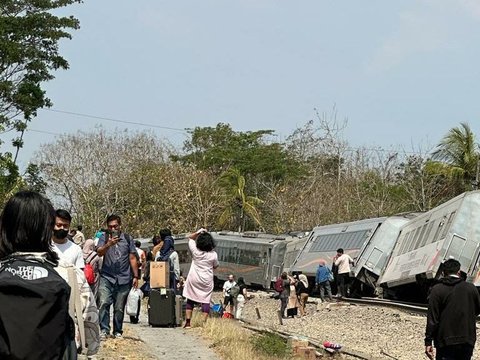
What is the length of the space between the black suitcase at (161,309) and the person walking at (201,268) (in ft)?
1.92

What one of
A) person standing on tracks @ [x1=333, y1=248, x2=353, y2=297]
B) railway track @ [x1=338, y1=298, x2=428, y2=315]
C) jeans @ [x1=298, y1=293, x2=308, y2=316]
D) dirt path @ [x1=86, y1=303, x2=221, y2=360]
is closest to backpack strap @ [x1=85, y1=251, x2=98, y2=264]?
dirt path @ [x1=86, y1=303, x2=221, y2=360]

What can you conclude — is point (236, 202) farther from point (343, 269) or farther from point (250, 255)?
point (343, 269)

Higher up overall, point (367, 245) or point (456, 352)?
point (367, 245)

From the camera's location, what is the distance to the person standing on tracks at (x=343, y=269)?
3288 cm

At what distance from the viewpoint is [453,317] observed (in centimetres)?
938

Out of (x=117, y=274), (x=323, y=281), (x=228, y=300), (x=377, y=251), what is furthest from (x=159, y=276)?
(x=377, y=251)

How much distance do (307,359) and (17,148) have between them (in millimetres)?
27828

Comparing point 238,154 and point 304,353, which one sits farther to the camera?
point 238,154

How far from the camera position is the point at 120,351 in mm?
11797

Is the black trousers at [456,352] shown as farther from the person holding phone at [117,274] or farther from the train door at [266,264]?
the train door at [266,264]

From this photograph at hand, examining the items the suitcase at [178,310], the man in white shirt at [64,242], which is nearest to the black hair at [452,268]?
the man in white shirt at [64,242]

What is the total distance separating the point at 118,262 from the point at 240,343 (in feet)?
7.51

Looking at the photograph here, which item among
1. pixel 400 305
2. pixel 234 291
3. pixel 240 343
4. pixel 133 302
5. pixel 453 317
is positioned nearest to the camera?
pixel 453 317

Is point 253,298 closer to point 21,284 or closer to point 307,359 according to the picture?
point 307,359
